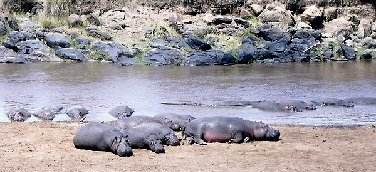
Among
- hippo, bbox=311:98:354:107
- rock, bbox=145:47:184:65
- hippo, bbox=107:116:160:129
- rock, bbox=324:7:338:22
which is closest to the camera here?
hippo, bbox=107:116:160:129

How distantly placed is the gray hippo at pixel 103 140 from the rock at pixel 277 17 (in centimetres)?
3083

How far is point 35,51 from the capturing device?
125 ft

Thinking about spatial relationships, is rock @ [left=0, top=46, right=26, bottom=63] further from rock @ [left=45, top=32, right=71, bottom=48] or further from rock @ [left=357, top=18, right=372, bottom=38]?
rock @ [left=357, top=18, right=372, bottom=38]

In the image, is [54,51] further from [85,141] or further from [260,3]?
[85,141]

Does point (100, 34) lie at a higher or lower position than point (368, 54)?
higher

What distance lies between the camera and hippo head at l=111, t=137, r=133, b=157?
413 inches

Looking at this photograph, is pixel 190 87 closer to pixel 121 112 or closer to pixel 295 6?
pixel 121 112

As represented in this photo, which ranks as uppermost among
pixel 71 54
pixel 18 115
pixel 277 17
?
pixel 18 115

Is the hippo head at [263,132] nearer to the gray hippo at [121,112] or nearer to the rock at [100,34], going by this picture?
the gray hippo at [121,112]

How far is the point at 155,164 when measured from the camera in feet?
32.3

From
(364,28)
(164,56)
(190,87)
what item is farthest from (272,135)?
(364,28)

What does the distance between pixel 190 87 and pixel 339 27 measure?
798 inches

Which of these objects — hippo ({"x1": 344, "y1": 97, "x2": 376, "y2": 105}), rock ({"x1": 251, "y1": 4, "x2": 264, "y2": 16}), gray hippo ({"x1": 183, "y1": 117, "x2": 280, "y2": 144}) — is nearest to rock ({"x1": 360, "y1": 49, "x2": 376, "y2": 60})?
rock ({"x1": 251, "y1": 4, "x2": 264, "y2": 16})

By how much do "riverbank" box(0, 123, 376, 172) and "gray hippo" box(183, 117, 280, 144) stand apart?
27 cm
